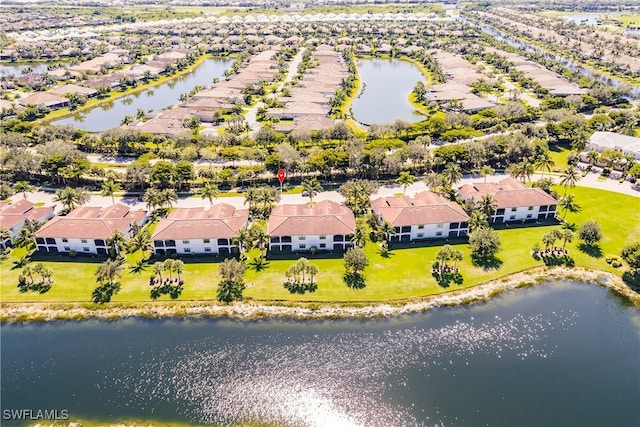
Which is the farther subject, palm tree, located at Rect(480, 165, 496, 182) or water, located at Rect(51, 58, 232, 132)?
water, located at Rect(51, 58, 232, 132)

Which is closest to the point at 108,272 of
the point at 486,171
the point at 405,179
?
the point at 405,179

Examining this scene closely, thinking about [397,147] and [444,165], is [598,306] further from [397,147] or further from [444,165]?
[397,147]

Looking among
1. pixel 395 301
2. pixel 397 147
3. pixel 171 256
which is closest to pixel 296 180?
pixel 397 147

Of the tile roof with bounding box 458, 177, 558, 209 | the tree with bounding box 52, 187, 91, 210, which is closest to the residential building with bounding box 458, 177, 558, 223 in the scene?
the tile roof with bounding box 458, 177, 558, 209

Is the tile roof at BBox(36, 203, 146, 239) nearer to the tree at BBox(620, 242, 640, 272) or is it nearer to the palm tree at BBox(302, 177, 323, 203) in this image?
the palm tree at BBox(302, 177, 323, 203)

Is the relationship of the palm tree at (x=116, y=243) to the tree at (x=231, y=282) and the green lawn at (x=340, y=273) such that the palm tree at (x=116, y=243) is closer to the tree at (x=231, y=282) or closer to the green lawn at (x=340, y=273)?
the green lawn at (x=340, y=273)
